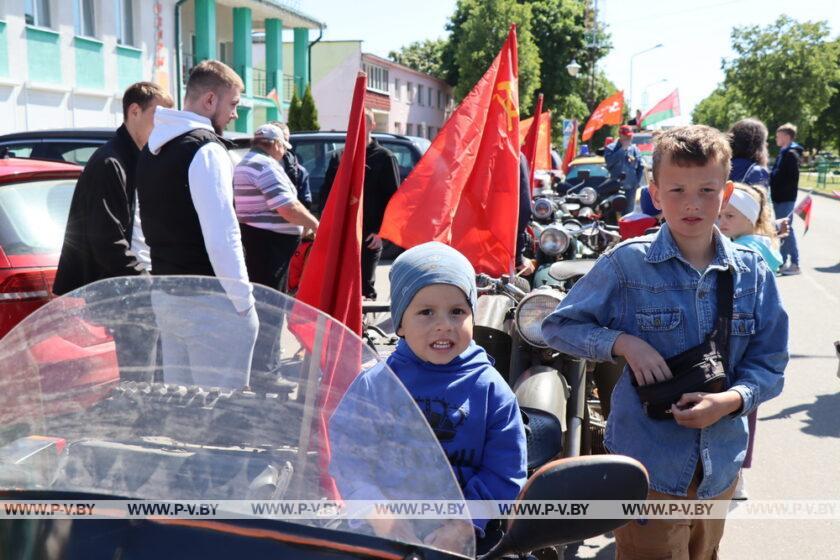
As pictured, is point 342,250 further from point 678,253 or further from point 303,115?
point 303,115

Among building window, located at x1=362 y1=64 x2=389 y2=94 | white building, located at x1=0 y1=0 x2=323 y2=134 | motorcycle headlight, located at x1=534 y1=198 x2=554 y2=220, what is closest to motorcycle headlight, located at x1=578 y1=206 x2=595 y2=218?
motorcycle headlight, located at x1=534 y1=198 x2=554 y2=220

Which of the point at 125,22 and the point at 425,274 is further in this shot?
the point at 125,22

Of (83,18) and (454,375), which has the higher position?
(83,18)

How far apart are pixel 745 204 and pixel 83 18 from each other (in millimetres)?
20731

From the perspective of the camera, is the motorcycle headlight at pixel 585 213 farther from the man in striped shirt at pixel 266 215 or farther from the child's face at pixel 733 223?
the child's face at pixel 733 223

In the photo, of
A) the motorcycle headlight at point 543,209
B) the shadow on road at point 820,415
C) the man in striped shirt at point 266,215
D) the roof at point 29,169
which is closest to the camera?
the roof at point 29,169

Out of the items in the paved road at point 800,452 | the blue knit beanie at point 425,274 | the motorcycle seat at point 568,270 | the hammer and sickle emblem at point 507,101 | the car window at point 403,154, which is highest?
the hammer and sickle emblem at point 507,101

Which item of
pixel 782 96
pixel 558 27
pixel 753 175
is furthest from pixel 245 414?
pixel 558 27

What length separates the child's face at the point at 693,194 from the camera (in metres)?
2.42

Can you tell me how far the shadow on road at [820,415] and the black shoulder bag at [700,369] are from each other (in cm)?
366

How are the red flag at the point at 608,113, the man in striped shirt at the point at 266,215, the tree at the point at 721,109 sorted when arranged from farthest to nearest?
the tree at the point at 721,109 < the red flag at the point at 608,113 < the man in striped shirt at the point at 266,215

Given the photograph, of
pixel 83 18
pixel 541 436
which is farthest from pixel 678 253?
pixel 83 18

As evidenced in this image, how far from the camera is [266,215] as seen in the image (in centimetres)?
586

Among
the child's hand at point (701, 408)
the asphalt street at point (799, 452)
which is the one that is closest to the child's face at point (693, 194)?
the child's hand at point (701, 408)
